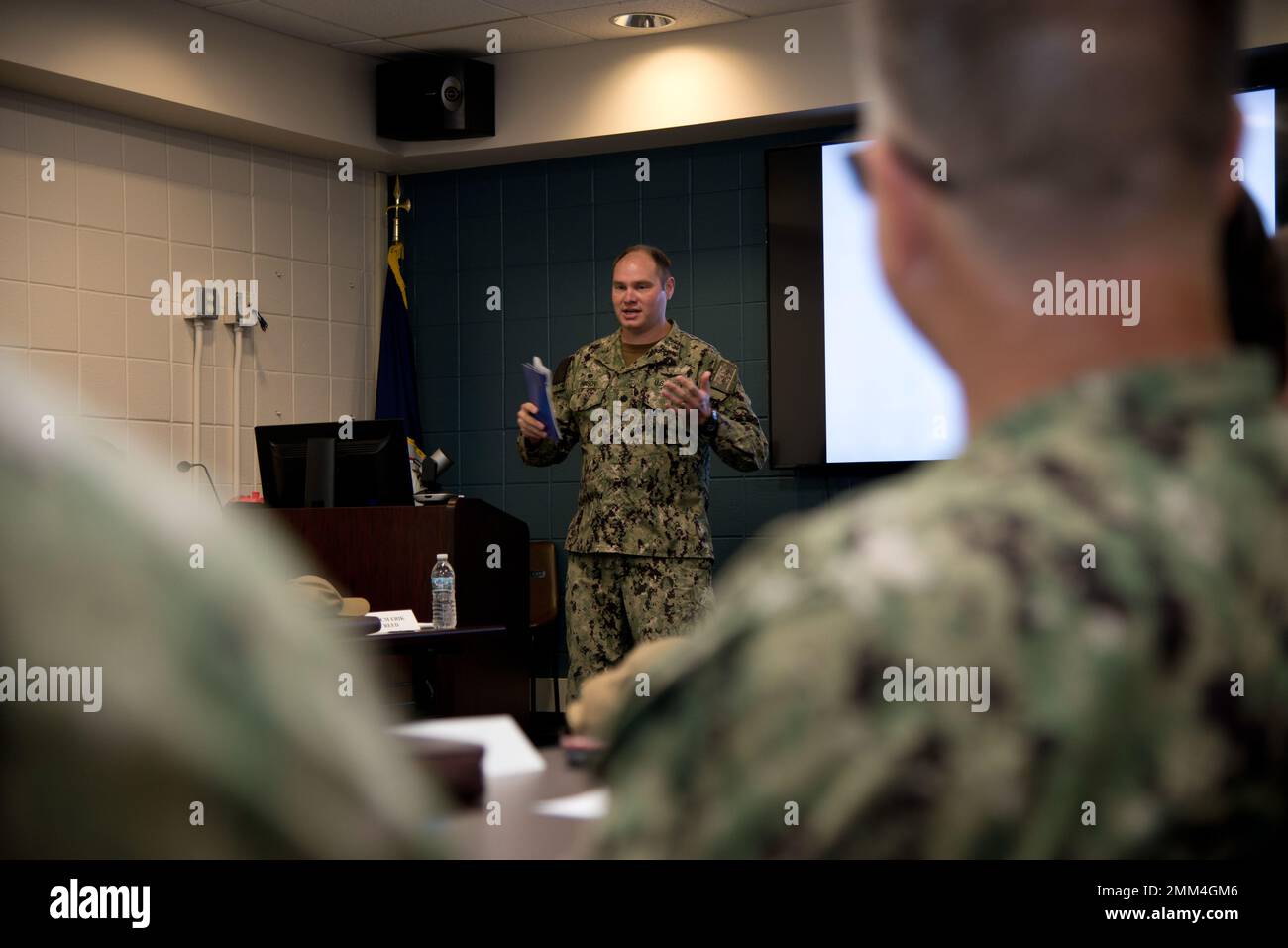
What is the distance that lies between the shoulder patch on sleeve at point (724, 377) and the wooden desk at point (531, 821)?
314 centimetres

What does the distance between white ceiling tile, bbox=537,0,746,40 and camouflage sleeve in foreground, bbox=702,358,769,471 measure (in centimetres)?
174

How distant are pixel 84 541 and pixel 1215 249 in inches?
19.9

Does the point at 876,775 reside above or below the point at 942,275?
below

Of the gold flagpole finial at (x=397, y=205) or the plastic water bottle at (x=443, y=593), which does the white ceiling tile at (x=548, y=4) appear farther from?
the plastic water bottle at (x=443, y=593)

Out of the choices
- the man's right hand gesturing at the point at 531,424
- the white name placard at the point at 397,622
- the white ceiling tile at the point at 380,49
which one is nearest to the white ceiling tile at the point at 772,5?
the white ceiling tile at the point at 380,49

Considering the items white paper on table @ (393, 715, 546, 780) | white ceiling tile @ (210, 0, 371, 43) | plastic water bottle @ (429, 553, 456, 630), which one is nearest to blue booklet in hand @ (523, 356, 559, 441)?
plastic water bottle @ (429, 553, 456, 630)

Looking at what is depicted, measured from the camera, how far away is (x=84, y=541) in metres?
0.34

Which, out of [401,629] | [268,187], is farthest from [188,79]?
[401,629]

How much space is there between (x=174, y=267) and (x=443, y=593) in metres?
2.45

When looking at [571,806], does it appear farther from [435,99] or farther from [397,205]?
[397,205]

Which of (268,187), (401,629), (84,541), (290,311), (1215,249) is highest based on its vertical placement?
(268,187)

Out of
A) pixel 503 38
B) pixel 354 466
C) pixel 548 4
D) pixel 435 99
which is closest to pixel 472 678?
pixel 354 466

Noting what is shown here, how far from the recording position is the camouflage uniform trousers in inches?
159

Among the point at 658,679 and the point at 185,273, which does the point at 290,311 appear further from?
the point at 658,679
